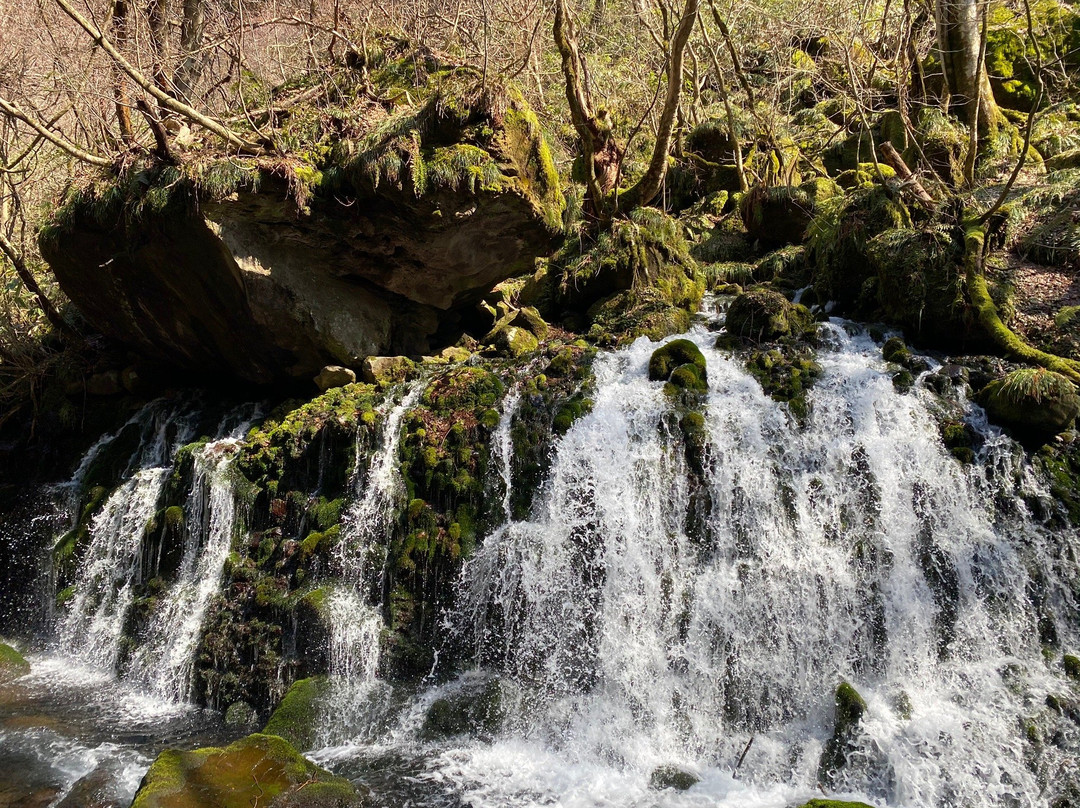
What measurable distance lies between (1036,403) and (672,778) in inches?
185

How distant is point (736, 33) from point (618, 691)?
1573 cm

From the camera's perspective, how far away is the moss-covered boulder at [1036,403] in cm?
645

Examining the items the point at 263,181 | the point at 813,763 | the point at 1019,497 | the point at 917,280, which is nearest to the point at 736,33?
the point at 917,280

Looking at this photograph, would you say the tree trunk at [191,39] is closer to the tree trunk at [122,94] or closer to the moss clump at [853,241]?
the tree trunk at [122,94]

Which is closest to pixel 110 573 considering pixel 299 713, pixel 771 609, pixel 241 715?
pixel 241 715

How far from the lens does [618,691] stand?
20.0 feet

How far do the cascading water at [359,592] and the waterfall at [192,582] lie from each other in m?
1.58

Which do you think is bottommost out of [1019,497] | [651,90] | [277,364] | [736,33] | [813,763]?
[813,763]

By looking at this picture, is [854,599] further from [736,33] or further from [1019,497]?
[736,33]

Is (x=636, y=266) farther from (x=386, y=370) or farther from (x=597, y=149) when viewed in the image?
(x=386, y=370)

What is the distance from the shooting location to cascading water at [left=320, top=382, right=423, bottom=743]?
6438 mm

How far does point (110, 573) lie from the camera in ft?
27.4

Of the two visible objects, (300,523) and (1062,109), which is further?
(1062,109)

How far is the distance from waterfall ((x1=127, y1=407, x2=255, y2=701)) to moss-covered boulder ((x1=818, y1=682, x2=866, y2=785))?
598 centimetres
